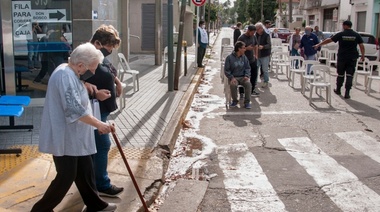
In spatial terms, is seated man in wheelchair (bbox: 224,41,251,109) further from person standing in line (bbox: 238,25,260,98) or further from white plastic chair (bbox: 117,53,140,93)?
white plastic chair (bbox: 117,53,140,93)

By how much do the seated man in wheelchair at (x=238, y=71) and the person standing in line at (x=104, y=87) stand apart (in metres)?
5.79

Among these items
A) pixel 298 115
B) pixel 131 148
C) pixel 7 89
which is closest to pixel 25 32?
pixel 7 89

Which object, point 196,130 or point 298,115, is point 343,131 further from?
point 196,130

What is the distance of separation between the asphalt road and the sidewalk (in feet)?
2.24

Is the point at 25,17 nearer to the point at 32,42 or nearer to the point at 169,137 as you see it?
the point at 32,42

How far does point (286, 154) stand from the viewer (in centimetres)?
710

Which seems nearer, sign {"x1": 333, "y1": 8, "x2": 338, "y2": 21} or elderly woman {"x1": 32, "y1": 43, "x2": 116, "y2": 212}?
elderly woman {"x1": 32, "y1": 43, "x2": 116, "y2": 212}

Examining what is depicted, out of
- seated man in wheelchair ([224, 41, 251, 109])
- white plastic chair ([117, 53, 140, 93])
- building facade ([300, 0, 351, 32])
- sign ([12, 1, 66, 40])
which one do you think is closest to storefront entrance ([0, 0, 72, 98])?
sign ([12, 1, 66, 40])

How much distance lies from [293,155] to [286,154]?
11cm

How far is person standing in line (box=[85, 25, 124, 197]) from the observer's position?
4.60 meters

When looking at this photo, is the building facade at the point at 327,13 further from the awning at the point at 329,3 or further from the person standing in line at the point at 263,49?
the person standing in line at the point at 263,49

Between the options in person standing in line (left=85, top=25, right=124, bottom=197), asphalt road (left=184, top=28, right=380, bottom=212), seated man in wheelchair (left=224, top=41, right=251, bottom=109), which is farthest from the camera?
seated man in wheelchair (left=224, top=41, right=251, bottom=109)

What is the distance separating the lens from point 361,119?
9.54m

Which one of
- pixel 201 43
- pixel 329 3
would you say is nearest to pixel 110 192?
pixel 201 43
